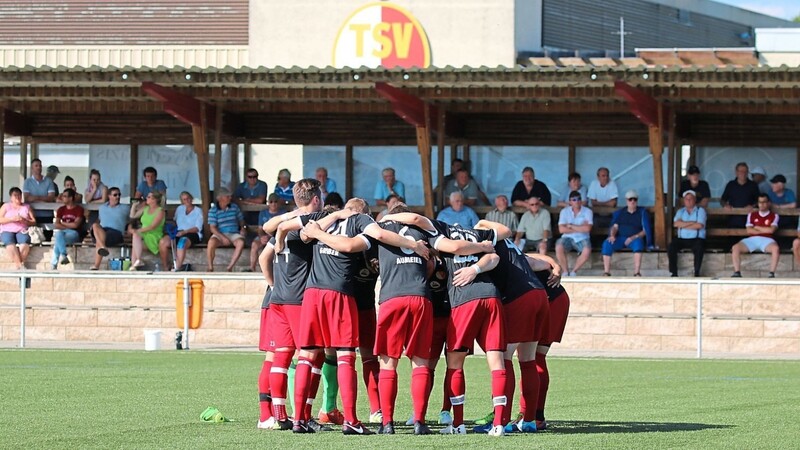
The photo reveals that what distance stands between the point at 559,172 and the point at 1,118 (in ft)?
31.5

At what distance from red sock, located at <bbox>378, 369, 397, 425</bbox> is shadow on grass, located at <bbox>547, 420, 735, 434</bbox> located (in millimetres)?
1157

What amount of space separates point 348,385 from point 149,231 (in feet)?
44.9

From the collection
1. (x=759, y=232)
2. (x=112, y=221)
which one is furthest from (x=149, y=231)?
(x=759, y=232)

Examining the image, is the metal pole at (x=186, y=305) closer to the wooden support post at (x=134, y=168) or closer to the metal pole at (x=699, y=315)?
the wooden support post at (x=134, y=168)

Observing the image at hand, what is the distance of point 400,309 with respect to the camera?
931 cm

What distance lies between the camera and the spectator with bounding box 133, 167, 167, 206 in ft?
77.6

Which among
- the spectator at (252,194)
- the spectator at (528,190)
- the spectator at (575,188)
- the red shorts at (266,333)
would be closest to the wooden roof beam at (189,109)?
the spectator at (252,194)

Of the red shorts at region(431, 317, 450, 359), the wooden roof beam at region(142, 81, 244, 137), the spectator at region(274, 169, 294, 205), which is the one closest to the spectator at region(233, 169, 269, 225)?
the spectator at region(274, 169, 294, 205)

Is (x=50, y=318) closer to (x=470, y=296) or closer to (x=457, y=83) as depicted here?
(x=457, y=83)

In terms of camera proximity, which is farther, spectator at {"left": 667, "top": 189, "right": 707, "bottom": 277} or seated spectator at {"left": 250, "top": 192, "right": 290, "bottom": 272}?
seated spectator at {"left": 250, "top": 192, "right": 290, "bottom": 272}

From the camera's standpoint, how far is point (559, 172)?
24094 mm

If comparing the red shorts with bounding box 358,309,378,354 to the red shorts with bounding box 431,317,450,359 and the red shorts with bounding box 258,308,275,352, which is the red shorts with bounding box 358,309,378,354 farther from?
the red shorts with bounding box 258,308,275,352

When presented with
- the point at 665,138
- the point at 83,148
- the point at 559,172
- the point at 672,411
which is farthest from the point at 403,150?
the point at 672,411

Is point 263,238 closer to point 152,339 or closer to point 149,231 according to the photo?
point 149,231
